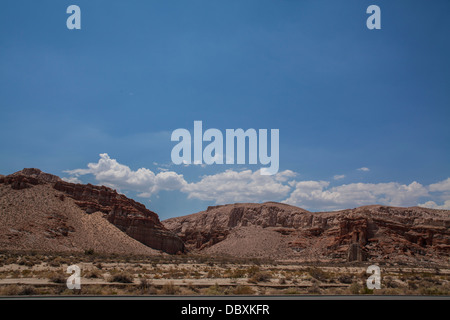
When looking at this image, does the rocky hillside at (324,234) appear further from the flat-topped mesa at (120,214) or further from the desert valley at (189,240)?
the flat-topped mesa at (120,214)

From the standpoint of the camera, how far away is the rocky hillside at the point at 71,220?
203 ft

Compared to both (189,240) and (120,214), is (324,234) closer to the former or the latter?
(189,240)

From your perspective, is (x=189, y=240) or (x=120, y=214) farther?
(x=189, y=240)

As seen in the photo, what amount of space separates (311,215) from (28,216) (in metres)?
92.8

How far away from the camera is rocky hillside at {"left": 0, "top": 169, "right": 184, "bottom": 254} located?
61.8m

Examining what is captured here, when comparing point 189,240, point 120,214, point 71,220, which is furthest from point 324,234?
point 71,220

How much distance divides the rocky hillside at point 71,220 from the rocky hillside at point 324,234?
83.1 ft

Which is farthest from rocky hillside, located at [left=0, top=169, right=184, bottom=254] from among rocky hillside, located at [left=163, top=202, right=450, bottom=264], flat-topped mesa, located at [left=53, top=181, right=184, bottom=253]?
rocky hillside, located at [left=163, top=202, right=450, bottom=264]

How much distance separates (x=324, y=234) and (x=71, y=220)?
237 ft

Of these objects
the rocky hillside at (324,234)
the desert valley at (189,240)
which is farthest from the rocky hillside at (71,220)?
the rocky hillside at (324,234)

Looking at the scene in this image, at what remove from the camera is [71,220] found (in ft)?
243
